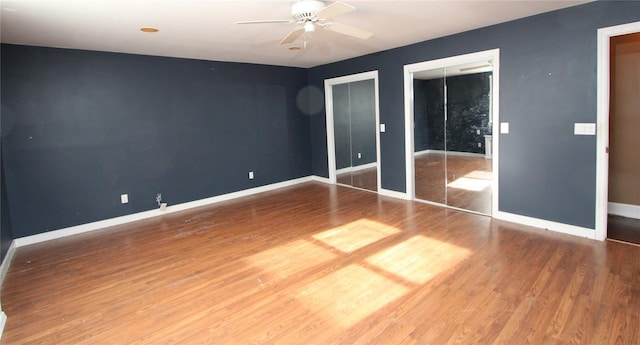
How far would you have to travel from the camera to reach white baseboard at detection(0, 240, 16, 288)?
3.32 meters

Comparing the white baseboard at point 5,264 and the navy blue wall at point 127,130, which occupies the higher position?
the navy blue wall at point 127,130

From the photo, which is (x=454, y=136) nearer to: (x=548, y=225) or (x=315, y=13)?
(x=548, y=225)

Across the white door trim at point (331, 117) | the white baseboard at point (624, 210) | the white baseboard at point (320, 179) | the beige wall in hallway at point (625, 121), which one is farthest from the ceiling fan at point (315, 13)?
the white baseboard at point (320, 179)

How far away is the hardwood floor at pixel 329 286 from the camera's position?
2.26m

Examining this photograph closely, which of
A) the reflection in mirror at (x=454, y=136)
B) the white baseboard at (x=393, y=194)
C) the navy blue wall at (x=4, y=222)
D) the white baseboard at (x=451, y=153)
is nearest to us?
the navy blue wall at (x=4, y=222)

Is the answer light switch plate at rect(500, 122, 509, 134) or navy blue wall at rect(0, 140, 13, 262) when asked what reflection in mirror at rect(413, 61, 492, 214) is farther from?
navy blue wall at rect(0, 140, 13, 262)

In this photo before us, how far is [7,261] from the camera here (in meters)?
3.64

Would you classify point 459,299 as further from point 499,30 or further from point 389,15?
point 499,30

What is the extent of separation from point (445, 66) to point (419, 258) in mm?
2782

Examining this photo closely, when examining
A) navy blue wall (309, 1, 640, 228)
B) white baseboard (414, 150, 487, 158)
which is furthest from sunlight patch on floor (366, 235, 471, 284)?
white baseboard (414, 150, 487, 158)

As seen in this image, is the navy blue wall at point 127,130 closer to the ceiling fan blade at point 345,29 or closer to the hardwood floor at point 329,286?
the hardwood floor at point 329,286

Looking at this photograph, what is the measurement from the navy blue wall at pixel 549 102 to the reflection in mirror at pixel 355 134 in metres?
1.86

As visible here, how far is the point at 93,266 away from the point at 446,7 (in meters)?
4.42

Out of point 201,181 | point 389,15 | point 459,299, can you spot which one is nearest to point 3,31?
point 201,181
